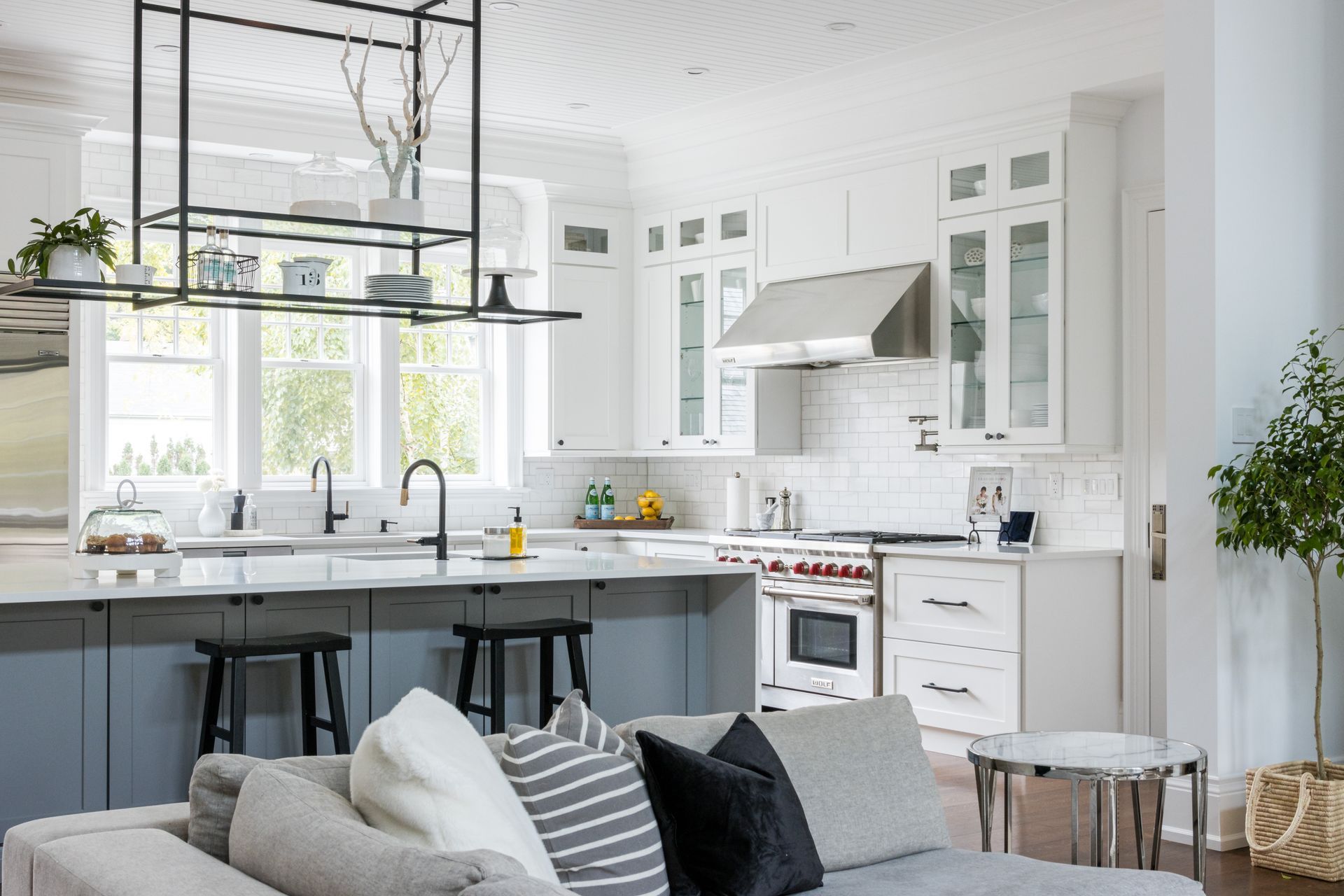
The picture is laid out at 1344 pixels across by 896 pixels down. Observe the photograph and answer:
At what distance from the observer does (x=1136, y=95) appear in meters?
6.00

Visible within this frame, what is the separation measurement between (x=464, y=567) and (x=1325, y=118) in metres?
3.42

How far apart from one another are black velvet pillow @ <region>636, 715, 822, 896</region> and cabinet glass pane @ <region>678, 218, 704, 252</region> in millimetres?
5580

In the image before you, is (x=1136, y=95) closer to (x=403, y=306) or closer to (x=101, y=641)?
(x=403, y=306)

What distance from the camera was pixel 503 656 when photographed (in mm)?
4699

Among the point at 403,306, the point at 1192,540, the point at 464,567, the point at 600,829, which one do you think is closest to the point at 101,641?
the point at 464,567

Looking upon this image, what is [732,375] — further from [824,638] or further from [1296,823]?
[1296,823]

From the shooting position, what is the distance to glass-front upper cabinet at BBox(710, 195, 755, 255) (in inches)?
298

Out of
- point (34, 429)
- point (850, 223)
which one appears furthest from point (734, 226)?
point (34, 429)

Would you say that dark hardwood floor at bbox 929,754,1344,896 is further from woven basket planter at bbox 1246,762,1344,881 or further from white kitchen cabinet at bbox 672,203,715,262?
white kitchen cabinet at bbox 672,203,715,262

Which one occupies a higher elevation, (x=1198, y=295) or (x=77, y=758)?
(x=1198, y=295)

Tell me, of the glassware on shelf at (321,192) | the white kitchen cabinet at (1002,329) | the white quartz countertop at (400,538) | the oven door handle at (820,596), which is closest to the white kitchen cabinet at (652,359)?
the white quartz countertop at (400,538)

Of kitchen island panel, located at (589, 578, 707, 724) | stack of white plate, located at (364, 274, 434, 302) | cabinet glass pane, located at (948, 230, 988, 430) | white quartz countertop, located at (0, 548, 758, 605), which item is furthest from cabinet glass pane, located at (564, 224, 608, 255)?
kitchen island panel, located at (589, 578, 707, 724)

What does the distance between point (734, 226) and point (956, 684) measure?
2821 mm

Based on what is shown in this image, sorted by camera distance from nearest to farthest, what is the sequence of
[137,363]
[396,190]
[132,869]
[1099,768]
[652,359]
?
1. [132,869]
2. [1099,768]
3. [396,190]
4. [137,363]
5. [652,359]
